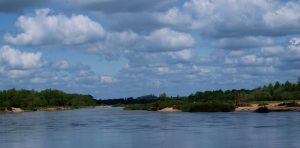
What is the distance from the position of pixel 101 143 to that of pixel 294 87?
12582cm

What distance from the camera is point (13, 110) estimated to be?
7288 inches

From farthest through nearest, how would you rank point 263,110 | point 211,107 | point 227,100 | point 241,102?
point 227,100 → point 241,102 → point 211,107 → point 263,110

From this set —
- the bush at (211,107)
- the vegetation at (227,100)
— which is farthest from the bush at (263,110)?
the bush at (211,107)

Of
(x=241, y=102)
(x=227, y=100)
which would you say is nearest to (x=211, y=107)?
(x=241, y=102)

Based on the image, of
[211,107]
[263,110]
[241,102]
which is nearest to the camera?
[263,110]

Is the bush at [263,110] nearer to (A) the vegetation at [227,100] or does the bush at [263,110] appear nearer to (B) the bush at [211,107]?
→ (A) the vegetation at [227,100]

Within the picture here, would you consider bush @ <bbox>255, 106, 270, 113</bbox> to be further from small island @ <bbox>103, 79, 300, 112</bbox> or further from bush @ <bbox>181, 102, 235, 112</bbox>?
bush @ <bbox>181, 102, 235, 112</bbox>

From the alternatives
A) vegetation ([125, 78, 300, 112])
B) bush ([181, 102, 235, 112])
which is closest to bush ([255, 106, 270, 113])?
vegetation ([125, 78, 300, 112])

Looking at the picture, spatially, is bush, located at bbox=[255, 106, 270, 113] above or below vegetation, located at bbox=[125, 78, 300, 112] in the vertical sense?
below

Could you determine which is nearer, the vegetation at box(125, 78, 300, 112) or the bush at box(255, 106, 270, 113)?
the bush at box(255, 106, 270, 113)

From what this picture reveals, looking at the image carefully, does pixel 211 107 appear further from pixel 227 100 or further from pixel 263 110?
pixel 227 100

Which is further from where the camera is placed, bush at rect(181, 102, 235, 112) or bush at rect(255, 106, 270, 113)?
bush at rect(181, 102, 235, 112)

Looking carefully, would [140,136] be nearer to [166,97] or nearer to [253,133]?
[253,133]

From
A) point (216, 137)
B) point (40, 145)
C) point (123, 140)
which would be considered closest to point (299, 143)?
point (216, 137)
